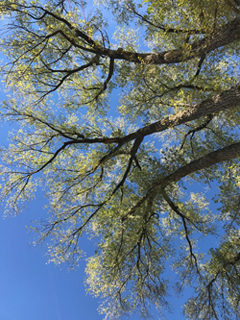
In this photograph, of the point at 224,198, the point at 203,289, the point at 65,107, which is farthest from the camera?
the point at 65,107

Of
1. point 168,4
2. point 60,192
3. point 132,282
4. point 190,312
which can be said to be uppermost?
point 168,4

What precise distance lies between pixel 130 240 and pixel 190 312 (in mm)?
4438

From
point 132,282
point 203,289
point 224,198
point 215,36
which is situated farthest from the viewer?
point 203,289

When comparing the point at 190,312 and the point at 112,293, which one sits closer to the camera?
the point at 112,293

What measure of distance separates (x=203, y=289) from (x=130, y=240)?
4.22 meters

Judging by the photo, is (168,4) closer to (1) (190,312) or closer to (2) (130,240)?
(2) (130,240)

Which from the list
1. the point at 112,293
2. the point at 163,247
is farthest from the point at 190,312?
the point at 112,293

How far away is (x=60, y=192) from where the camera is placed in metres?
8.66

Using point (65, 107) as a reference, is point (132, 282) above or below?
below

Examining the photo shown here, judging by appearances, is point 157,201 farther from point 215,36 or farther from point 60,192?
point 215,36

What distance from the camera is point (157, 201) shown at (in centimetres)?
848

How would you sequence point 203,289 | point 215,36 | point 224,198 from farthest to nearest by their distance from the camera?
point 203,289
point 224,198
point 215,36

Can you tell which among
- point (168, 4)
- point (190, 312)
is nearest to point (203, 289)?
point (190, 312)

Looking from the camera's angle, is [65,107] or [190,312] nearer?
[190,312]
